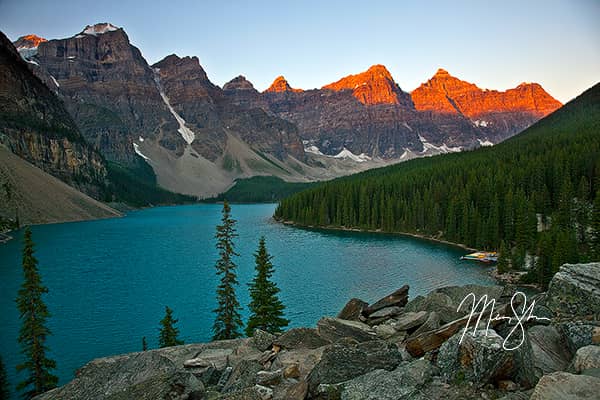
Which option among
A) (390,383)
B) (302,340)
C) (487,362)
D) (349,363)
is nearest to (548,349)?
(487,362)

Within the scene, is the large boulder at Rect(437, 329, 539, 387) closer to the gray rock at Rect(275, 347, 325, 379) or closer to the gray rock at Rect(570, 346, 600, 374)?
the gray rock at Rect(570, 346, 600, 374)

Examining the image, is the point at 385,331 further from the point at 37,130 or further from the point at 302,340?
the point at 37,130

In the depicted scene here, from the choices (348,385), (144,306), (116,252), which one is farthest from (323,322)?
(116,252)

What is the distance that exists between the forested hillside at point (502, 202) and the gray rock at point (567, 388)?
42593 millimetres

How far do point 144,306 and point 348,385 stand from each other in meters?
38.0

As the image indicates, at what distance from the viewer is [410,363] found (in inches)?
406

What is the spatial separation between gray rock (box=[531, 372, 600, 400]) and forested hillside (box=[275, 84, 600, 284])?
42.6 m

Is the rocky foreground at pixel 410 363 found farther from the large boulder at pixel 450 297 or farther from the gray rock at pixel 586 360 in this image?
the large boulder at pixel 450 297

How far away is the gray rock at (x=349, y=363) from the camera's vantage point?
10.8 metres

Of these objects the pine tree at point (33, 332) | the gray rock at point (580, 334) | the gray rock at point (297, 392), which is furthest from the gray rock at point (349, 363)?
the pine tree at point (33, 332)

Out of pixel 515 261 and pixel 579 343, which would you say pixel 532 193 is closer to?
pixel 515 261

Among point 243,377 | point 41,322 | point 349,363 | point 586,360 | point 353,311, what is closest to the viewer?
point 586,360

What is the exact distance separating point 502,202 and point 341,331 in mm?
74360

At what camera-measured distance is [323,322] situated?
16.3 metres
